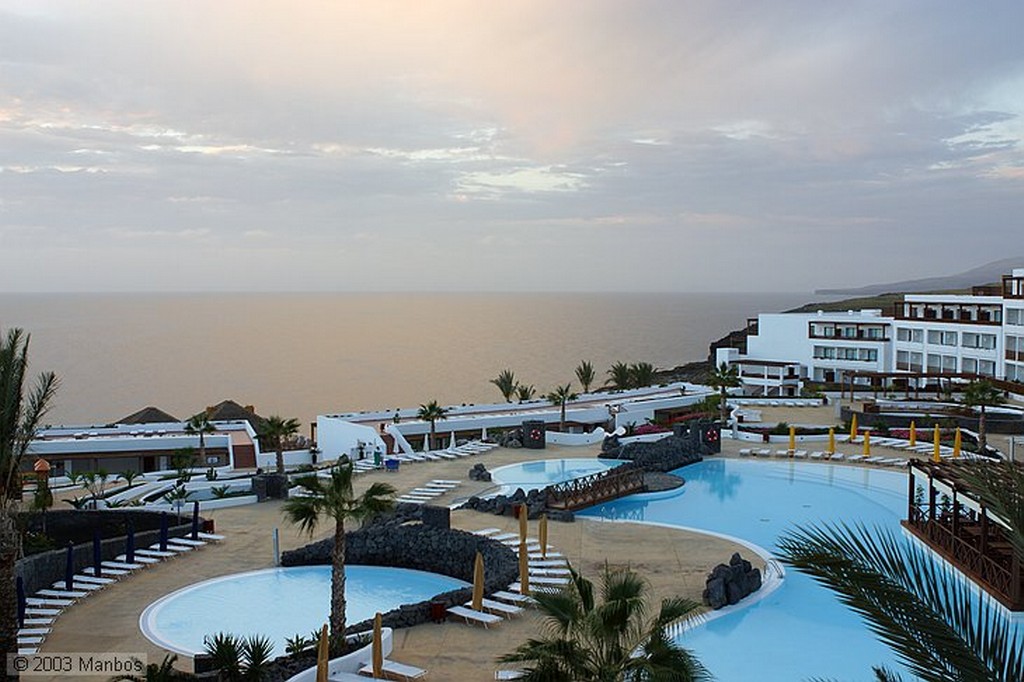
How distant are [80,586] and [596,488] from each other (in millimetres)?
14573

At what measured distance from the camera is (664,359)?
150375mm

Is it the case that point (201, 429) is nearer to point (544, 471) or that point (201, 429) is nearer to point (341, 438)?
point (341, 438)

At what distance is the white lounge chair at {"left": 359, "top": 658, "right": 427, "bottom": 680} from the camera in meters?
13.6

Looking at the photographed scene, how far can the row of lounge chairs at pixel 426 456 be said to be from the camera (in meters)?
33.9

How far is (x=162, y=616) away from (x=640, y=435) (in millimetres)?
24413

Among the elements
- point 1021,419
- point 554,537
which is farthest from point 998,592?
point 1021,419

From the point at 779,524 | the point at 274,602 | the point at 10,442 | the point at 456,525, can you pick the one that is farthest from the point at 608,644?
the point at 779,524

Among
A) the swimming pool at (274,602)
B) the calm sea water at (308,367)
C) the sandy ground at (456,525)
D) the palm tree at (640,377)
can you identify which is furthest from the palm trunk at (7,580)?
the calm sea water at (308,367)

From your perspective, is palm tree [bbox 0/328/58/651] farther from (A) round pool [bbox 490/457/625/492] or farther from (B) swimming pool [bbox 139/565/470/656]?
(A) round pool [bbox 490/457/625/492]

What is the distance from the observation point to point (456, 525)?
2441cm

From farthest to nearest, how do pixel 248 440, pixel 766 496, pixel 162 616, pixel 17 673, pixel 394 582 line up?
pixel 248 440
pixel 766 496
pixel 394 582
pixel 162 616
pixel 17 673

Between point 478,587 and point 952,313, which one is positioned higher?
point 952,313

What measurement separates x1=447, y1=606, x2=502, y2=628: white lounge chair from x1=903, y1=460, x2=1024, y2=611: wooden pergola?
26.8ft

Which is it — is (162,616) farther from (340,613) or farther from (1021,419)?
(1021,419)
